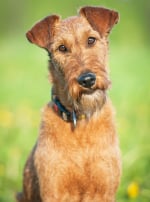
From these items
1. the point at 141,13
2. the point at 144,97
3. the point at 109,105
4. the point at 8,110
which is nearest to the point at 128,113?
the point at 144,97

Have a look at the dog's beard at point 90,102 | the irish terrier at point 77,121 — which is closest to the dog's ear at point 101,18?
the irish terrier at point 77,121

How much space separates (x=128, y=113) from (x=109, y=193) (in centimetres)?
427

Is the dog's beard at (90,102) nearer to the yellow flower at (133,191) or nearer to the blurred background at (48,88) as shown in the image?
the blurred background at (48,88)

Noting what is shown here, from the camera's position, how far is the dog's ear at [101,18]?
6449mm

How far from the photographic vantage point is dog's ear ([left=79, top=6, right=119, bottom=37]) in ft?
21.2

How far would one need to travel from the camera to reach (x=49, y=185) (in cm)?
619

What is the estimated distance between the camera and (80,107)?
6.26m

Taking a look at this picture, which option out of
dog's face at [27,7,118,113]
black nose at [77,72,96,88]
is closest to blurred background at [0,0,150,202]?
dog's face at [27,7,118,113]

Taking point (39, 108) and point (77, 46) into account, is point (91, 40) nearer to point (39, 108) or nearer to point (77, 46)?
point (77, 46)

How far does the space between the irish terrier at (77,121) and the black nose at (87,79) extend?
18mm

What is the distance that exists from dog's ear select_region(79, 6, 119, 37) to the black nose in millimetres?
684

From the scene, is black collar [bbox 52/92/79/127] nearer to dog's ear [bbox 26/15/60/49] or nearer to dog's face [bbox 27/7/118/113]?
dog's face [bbox 27/7/118/113]

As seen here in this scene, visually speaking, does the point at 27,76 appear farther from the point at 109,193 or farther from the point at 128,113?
the point at 109,193

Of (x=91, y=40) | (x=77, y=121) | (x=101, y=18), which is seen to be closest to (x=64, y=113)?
(x=77, y=121)
